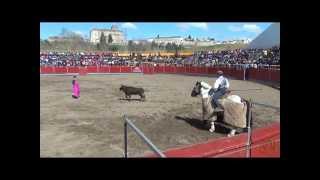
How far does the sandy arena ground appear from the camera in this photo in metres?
6.92

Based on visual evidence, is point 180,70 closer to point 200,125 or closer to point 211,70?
point 211,70

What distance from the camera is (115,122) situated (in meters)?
9.12

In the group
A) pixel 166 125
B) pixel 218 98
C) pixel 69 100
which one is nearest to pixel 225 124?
pixel 218 98

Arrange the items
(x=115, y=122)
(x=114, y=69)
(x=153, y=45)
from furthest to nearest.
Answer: (x=153, y=45), (x=114, y=69), (x=115, y=122)

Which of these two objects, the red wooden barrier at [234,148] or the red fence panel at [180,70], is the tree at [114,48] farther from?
the red wooden barrier at [234,148]

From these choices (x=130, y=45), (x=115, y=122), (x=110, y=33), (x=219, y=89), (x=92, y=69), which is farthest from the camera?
(x=130, y=45)

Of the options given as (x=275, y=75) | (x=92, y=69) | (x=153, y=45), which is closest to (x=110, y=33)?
(x=92, y=69)

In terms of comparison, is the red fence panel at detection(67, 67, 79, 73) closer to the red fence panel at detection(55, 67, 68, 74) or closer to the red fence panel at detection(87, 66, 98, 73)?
the red fence panel at detection(55, 67, 68, 74)

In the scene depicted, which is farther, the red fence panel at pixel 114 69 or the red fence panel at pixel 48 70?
the red fence panel at pixel 114 69

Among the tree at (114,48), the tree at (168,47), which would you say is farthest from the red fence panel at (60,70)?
the tree at (168,47)

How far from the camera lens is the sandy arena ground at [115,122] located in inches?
272
